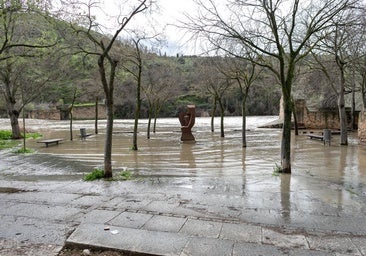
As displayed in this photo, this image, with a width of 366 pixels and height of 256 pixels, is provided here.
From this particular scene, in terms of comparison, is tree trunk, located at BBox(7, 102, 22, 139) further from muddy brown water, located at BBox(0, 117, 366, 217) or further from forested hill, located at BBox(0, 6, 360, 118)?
muddy brown water, located at BBox(0, 117, 366, 217)

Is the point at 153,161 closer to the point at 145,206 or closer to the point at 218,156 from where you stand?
the point at 218,156

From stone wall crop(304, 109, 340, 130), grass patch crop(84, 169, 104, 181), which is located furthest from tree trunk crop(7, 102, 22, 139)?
stone wall crop(304, 109, 340, 130)

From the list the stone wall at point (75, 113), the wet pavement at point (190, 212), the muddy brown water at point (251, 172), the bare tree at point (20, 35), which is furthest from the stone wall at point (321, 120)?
the stone wall at point (75, 113)

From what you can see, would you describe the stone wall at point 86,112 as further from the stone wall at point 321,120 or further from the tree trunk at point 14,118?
the stone wall at point 321,120

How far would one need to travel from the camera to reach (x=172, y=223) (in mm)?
4293

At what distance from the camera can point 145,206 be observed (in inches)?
203

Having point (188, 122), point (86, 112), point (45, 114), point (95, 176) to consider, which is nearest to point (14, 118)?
point (188, 122)

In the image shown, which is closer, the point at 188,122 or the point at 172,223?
the point at 172,223

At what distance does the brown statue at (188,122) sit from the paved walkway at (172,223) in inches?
490

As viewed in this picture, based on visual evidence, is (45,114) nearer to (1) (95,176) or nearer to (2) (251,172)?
(1) (95,176)

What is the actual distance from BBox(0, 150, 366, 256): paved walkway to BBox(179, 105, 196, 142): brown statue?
1245cm

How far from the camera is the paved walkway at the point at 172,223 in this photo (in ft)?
11.7

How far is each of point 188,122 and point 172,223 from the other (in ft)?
51.4

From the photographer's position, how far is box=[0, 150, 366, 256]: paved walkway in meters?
3.57
